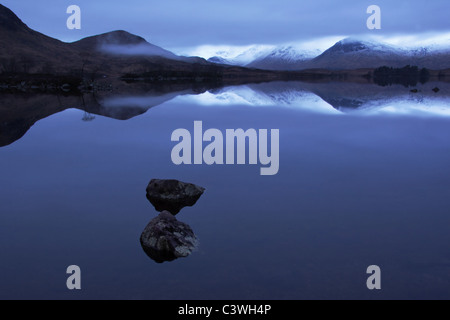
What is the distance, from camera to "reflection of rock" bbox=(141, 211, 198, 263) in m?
12.2

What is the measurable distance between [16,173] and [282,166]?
14.6m

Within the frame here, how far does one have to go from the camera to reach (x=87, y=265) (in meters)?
11.7

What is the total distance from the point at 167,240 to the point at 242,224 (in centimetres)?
320

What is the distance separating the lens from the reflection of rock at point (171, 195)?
1684cm

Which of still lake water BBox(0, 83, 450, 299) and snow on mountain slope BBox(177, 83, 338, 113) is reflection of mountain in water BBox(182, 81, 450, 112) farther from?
still lake water BBox(0, 83, 450, 299)

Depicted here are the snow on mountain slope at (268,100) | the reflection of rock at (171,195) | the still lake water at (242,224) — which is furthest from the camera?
the snow on mountain slope at (268,100)

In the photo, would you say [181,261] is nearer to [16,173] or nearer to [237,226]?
[237,226]

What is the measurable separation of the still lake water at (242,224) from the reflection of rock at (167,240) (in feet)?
1.06

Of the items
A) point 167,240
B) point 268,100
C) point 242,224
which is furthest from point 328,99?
point 167,240

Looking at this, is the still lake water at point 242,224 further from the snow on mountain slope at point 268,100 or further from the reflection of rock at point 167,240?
the snow on mountain slope at point 268,100

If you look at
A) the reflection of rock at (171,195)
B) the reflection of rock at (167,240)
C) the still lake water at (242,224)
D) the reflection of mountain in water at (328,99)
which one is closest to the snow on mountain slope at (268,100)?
the reflection of mountain in water at (328,99)

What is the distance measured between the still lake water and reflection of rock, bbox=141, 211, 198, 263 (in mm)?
324

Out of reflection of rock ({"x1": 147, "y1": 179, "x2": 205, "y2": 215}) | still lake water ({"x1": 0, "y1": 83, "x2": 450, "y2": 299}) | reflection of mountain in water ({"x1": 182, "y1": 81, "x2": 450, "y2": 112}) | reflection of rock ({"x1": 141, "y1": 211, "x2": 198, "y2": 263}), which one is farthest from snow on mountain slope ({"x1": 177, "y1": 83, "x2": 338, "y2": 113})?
reflection of rock ({"x1": 141, "y1": 211, "x2": 198, "y2": 263})
